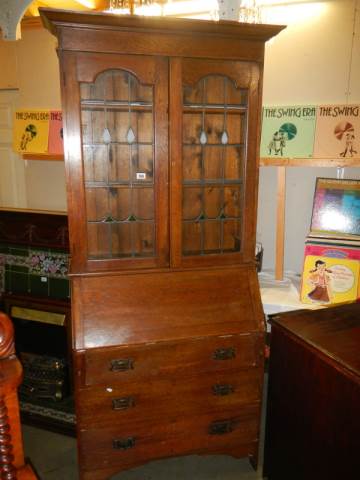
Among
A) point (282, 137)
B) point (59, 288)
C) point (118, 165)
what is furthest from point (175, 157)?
point (59, 288)

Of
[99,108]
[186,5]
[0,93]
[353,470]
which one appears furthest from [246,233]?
[0,93]

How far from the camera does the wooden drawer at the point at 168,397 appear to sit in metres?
1.64

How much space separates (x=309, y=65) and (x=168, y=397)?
2056 millimetres

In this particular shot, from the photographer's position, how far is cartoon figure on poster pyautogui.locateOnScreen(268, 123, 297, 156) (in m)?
2.33

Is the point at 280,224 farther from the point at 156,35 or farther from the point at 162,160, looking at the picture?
the point at 156,35

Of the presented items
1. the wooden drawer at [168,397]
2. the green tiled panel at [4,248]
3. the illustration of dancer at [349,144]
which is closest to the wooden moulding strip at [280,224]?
the illustration of dancer at [349,144]

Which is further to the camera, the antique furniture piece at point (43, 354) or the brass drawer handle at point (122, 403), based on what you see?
the antique furniture piece at point (43, 354)

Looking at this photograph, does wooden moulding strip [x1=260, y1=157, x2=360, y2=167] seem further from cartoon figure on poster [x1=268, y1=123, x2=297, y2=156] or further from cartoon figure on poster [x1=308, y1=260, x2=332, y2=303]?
cartoon figure on poster [x1=308, y1=260, x2=332, y2=303]

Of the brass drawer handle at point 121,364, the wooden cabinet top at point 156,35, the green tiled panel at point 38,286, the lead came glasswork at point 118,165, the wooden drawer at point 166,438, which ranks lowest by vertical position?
the wooden drawer at point 166,438

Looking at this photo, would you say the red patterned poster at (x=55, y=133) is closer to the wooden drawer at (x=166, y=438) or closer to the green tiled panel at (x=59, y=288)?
the green tiled panel at (x=59, y=288)

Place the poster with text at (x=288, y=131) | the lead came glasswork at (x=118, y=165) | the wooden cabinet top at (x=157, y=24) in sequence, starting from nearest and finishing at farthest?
the wooden cabinet top at (x=157, y=24) < the lead came glasswork at (x=118, y=165) < the poster with text at (x=288, y=131)

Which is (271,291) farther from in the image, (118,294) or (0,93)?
(0,93)

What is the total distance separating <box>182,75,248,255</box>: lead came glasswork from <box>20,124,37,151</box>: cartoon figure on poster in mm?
1214

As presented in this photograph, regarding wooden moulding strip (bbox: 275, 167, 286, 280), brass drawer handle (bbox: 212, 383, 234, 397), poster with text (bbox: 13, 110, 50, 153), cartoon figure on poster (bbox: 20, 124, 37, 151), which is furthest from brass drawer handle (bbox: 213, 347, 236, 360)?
cartoon figure on poster (bbox: 20, 124, 37, 151)
